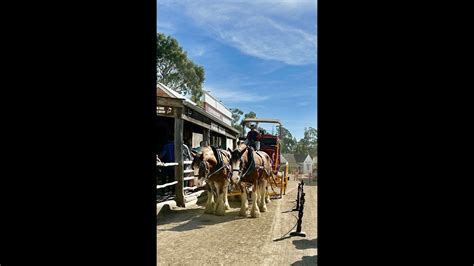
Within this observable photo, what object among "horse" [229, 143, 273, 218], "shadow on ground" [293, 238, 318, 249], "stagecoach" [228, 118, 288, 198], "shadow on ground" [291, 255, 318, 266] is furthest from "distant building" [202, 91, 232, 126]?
"shadow on ground" [291, 255, 318, 266]

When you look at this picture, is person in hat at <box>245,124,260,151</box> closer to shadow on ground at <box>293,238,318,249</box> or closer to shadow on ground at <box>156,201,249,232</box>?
shadow on ground at <box>156,201,249,232</box>

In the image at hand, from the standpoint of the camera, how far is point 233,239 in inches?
210

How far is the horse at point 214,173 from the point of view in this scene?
23.7 ft

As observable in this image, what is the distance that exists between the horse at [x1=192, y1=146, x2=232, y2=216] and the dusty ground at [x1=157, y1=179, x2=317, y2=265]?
29 centimetres

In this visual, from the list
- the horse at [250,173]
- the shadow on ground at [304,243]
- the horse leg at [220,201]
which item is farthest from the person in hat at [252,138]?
the shadow on ground at [304,243]

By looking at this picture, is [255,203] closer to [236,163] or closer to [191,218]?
[236,163]

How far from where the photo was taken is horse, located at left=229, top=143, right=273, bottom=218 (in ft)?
23.9

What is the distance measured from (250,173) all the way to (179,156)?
2149mm

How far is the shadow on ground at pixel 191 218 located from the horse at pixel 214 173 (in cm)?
26
